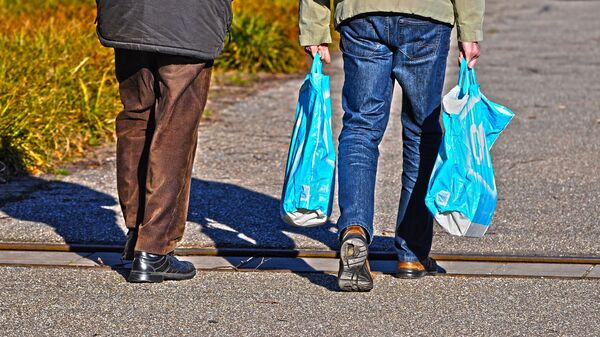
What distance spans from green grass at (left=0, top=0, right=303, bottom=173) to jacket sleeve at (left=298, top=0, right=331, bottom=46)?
3087 mm

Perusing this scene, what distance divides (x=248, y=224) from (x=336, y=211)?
2.04 ft

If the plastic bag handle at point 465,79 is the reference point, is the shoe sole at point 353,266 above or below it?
below

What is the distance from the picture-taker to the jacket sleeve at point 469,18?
458 centimetres

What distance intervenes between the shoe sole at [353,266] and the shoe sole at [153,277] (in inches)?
28.7

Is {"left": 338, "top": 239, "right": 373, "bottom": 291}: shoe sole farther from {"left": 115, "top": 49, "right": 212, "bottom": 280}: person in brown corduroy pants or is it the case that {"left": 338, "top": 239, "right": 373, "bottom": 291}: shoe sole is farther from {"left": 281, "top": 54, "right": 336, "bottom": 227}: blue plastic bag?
{"left": 115, "top": 49, "right": 212, "bottom": 280}: person in brown corduroy pants

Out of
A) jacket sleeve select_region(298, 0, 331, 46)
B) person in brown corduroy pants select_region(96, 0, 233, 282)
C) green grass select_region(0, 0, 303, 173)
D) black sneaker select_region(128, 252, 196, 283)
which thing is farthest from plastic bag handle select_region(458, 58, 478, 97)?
green grass select_region(0, 0, 303, 173)

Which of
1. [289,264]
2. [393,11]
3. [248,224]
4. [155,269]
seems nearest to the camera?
[393,11]

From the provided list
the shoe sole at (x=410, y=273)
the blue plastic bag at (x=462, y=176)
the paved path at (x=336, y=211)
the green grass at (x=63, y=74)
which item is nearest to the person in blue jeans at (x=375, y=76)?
the blue plastic bag at (x=462, y=176)

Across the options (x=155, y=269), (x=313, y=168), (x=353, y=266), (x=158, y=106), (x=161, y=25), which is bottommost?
(x=155, y=269)

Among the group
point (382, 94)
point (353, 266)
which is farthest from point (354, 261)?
point (382, 94)

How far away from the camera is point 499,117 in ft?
15.4

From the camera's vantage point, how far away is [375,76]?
4637 millimetres

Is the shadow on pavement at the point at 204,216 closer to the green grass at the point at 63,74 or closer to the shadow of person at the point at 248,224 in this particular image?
the shadow of person at the point at 248,224

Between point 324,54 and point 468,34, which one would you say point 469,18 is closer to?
point 468,34
